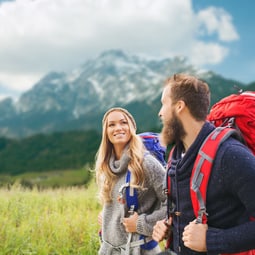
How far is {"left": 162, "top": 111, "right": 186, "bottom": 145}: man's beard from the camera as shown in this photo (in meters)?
2.45

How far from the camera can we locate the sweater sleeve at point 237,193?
208 centimetres

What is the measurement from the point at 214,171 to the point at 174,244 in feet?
2.25

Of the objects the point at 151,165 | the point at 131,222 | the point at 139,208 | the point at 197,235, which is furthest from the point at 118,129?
the point at 197,235

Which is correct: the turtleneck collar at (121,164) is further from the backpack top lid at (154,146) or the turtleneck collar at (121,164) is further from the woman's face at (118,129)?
the backpack top lid at (154,146)

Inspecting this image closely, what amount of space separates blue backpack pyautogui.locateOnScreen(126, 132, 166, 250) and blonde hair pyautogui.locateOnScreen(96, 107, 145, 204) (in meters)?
0.10

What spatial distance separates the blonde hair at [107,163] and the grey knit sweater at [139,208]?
0.06 meters

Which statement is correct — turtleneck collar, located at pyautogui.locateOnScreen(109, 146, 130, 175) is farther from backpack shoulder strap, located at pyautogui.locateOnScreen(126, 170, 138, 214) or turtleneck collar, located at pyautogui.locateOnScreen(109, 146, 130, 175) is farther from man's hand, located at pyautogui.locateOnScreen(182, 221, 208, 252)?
man's hand, located at pyautogui.locateOnScreen(182, 221, 208, 252)

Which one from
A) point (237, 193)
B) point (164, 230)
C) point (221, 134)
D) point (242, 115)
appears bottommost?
point (164, 230)

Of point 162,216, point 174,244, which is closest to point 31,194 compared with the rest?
point 162,216

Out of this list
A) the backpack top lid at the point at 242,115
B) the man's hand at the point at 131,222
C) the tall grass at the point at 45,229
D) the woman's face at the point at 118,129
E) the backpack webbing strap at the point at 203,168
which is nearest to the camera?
the backpack webbing strap at the point at 203,168

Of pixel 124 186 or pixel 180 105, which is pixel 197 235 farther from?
pixel 124 186

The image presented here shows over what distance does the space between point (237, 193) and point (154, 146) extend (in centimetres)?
175

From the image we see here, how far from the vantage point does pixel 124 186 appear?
11.4 feet

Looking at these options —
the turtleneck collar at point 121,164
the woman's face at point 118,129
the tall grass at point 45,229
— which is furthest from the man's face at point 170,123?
the tall grass at point 45,229
